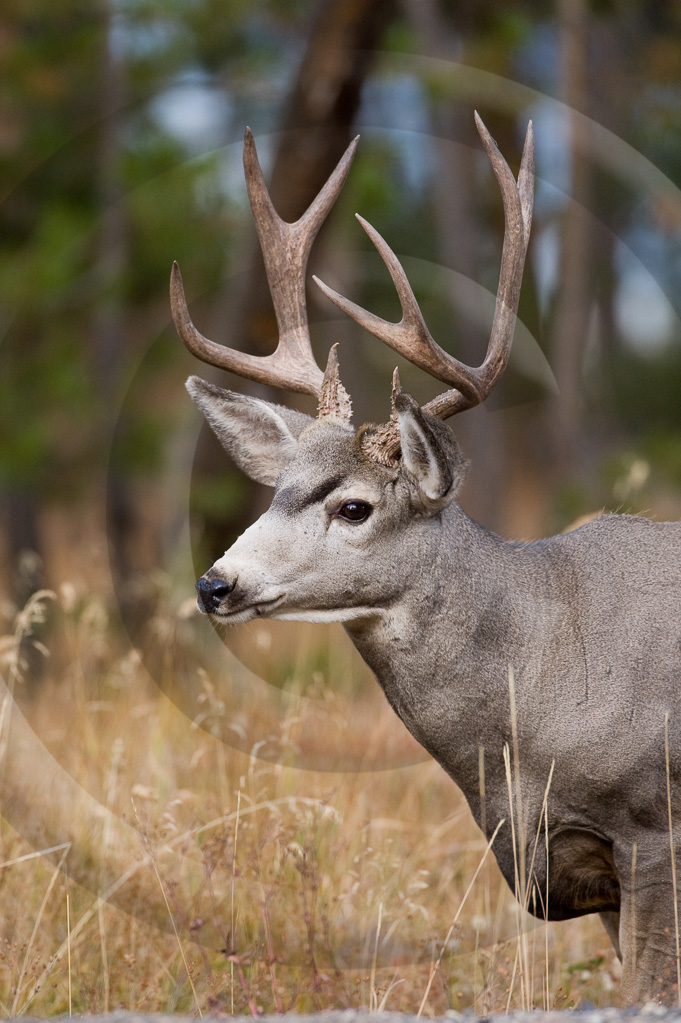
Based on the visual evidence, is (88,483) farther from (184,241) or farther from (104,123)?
(104,123)

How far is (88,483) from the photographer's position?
46.9 ft

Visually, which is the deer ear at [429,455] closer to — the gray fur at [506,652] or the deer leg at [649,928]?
the gray fur at [506,652]

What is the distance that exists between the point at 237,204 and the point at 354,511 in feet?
40.9

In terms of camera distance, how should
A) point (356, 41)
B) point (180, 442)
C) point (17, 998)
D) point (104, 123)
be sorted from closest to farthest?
1. point (17, 998)
2. point (356, 41)
3. point (180, 442)
4. point (104, 123)

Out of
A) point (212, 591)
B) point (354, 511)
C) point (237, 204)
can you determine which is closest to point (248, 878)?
point (212, 591)

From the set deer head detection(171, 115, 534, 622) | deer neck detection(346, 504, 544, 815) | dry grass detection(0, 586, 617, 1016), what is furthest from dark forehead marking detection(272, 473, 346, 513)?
dry grass detection(0, 586, 617, 1016)

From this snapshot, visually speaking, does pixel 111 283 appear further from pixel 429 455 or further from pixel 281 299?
pixel 429 455

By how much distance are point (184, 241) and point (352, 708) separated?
26.0 ft

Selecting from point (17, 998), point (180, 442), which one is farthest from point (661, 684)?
point (180, 442)

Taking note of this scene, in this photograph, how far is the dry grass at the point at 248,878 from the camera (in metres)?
4.57

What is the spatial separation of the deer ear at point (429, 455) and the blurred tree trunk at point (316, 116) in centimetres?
609

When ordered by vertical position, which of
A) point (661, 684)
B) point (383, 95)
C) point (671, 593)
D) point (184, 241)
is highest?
point (383, 95)

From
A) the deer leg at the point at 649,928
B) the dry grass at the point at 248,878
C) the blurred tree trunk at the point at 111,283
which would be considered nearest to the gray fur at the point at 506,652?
the deer leg at the point at 649,928

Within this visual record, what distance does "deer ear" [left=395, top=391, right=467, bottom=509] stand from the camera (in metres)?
4.10
